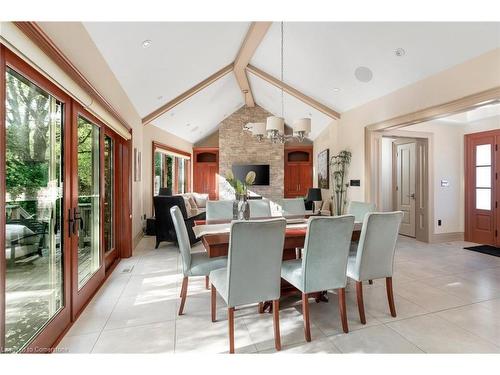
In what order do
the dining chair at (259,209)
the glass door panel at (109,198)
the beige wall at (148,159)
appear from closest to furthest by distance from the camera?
1. the dining chair at (259,209)
2. the glass door panel at (109,198)
3. the beige wall at (148,159)

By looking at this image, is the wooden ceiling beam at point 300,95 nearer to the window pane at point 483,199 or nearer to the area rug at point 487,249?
the window pane at point 483,199

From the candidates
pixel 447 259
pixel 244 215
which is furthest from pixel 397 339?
pixel 447 259

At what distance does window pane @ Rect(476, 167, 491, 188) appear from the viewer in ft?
16.5

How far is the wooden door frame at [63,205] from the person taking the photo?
1398mm

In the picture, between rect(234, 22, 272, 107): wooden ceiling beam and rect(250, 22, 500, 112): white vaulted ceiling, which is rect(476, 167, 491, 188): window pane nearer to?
rect(250, 22, 500, 112): white vaulted ceiling

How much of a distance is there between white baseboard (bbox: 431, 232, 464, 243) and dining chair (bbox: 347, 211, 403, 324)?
3.68 m

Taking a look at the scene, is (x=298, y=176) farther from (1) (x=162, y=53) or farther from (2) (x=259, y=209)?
(1) (x=162, y=53)

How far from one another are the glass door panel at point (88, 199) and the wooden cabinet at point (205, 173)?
5938 millimetres

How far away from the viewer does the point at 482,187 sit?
5.14 metres

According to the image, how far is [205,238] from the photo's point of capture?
224 centimetres

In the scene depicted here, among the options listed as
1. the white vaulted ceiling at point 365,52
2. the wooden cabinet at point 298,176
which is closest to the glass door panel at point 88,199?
the white vaulted ceiling at point 365,52

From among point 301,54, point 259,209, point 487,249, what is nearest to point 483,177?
point 487,249

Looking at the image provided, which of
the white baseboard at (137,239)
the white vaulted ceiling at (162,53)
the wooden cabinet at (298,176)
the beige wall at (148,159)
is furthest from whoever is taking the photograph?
the wooden cabinet at (298,176)

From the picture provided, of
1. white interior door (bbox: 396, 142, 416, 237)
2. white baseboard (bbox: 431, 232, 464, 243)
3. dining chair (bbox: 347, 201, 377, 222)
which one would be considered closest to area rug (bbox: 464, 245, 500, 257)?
white baseboard (bbox: 431, 232, 464, 243)
